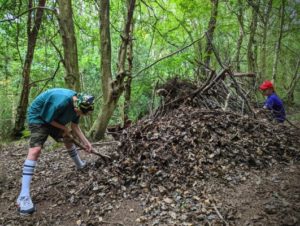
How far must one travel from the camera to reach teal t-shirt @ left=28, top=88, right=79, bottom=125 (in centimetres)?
352

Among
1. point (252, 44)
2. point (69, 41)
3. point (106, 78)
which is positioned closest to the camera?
point (69, 41)

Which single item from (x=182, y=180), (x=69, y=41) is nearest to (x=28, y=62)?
(x=69, y=41)

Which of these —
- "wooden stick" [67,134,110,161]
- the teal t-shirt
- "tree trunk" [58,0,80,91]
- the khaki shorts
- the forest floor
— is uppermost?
"tree trunk" [58,0,80,91]

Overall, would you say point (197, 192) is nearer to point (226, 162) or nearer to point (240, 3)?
point (226, 162)

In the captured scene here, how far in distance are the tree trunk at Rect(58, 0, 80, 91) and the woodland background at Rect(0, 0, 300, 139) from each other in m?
0.02

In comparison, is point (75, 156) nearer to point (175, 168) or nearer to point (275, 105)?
point (175, 168)

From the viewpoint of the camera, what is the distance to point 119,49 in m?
7.62

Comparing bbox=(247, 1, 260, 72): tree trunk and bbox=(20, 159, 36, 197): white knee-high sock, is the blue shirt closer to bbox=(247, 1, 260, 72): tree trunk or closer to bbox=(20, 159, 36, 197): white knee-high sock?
bbox=(20, 159, 36, 197): white knee-high sock

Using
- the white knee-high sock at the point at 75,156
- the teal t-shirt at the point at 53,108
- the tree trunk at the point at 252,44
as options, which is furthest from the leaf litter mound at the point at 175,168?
the tree trunk at the point at 252,44

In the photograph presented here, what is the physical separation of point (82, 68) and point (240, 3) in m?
6.95

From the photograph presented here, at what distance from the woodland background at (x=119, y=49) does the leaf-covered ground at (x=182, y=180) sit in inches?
59.9

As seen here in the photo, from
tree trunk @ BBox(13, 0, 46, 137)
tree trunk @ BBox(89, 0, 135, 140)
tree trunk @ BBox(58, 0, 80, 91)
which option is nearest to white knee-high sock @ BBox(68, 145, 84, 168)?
tree trunk @ BBox(89, 0, 135, 140)

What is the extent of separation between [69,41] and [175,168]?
3748 millimetres

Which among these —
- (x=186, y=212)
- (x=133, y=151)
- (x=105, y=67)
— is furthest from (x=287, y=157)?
(x=105, y=67)
